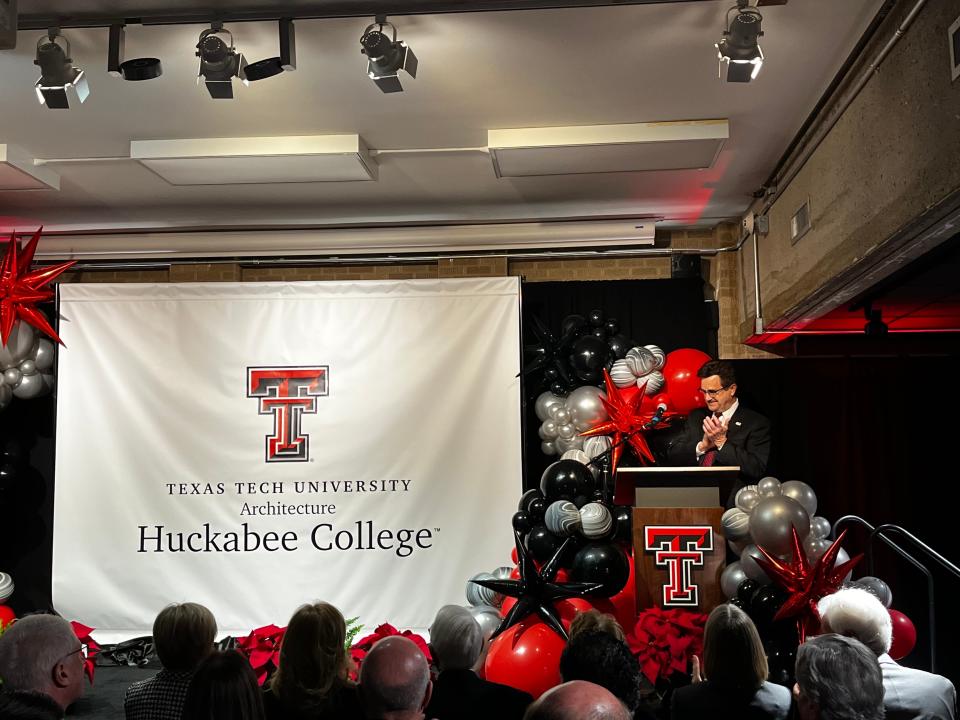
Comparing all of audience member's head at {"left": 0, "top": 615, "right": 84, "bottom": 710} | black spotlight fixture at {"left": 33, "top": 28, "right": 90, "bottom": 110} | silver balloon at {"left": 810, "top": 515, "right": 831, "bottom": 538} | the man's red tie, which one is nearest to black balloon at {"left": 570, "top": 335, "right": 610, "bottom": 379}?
the man's red tie

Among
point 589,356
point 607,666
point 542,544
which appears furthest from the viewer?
point 589,356

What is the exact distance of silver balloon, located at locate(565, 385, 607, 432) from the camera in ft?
20.4

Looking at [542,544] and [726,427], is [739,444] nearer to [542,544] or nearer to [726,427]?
[726,427]

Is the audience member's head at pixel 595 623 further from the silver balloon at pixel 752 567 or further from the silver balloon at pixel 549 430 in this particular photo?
the silver balloon at pixel 549 430

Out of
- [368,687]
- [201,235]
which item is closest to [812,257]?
[368,687]

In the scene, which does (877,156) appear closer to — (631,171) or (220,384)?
→ (631,171)

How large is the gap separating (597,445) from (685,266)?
70.4 inches

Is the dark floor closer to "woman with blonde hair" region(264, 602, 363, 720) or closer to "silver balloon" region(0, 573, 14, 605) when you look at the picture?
"silver balloon" region(0, 573, 14, 605)

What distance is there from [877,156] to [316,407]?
13.5 ft

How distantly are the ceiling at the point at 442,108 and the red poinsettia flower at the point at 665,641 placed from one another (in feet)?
8.10

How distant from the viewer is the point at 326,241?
7195 millimetres

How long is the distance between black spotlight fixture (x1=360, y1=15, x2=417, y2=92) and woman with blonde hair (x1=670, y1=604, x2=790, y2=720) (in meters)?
2.44

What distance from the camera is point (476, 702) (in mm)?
2703

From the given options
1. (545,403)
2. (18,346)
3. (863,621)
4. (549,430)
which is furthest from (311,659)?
(18,346)
